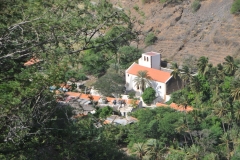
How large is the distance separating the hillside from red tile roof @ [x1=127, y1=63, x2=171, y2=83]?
4.70 metres

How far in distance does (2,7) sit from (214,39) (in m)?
26.6

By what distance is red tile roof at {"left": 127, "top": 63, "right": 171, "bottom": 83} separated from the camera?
2595 cm

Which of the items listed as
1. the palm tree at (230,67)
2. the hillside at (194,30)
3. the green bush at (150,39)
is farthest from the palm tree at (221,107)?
the green bush at (150,39)

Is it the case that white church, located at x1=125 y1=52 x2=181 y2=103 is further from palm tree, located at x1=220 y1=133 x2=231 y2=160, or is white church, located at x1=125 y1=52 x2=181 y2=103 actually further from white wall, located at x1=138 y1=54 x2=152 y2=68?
palm tree, located at x1=220 y1=133 x2=231 y2=160

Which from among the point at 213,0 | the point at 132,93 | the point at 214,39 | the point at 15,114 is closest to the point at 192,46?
the point at 214,39

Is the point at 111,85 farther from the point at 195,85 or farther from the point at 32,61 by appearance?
the point at 32,61

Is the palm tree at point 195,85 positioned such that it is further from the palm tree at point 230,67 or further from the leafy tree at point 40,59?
the leafy tree at point 40,59

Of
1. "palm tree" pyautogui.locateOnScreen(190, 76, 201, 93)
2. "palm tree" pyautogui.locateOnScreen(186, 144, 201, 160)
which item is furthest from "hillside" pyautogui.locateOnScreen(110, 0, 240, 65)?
"palm tree" pyautogui.locateOnScreen(186, 144, 201, 160)

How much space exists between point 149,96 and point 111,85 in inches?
109

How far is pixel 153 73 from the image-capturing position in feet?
87.0

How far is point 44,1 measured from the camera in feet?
24.6

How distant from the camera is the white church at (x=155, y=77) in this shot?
2590 cm

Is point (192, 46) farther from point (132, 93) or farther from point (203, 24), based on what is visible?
point (132, 93)

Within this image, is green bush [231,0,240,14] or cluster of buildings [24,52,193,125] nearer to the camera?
cluster of buildings [24,52,193,125]
